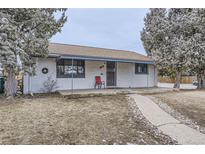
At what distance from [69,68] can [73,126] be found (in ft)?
28.9

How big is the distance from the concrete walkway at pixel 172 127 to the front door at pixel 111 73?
8.10 m

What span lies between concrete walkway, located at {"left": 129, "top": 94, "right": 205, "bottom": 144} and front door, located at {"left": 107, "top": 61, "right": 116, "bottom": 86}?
8.10m

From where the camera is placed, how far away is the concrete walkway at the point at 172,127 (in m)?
5.13

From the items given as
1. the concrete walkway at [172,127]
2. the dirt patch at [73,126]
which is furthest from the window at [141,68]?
the concrete walkway at [172,127]

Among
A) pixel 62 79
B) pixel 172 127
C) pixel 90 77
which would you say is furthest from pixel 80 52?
pixel 172 127

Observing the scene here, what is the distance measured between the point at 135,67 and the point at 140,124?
11.4m

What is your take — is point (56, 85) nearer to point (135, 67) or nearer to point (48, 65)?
point (48, 65)

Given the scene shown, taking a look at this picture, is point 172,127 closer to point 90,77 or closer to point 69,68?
point 69,68

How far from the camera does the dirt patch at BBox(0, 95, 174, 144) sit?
5082 millimetres

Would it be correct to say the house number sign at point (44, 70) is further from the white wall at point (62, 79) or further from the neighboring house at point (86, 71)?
the white wall at point (62, 79)

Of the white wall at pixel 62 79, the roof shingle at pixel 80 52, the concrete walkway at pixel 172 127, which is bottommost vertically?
the concrete walkway at pixel 172 127

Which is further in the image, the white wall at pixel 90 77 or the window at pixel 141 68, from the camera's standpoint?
the window at pixel 141 68

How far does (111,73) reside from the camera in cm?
1647
